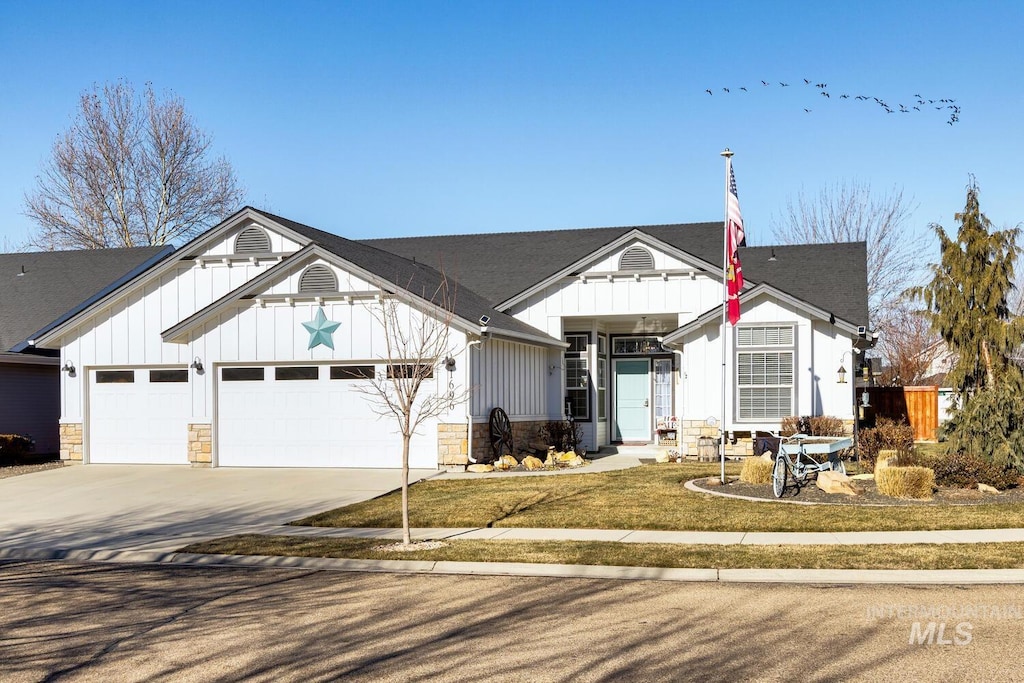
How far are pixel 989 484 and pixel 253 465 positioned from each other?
47.2 ft

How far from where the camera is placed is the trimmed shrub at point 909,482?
14641 mm

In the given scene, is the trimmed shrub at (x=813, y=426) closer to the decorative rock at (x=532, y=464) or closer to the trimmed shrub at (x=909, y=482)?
the decorative rock at (x=532, y=464)

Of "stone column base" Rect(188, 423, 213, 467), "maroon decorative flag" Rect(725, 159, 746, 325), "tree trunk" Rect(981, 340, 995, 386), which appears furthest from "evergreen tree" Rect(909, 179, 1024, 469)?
"stone column base" Rect(188, 423, 213, 467)

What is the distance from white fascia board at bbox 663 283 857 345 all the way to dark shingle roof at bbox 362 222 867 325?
1300mm

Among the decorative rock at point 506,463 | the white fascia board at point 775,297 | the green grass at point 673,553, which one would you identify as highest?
the white fascia board at point 775,297

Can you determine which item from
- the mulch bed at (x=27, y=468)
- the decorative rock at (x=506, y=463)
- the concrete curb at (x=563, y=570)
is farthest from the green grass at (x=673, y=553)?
the mulch bed at (x=27, y=468)

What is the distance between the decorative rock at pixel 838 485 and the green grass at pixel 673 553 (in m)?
4.07

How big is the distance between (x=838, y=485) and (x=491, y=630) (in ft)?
29.2

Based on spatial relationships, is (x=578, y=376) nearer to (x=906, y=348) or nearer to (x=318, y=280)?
(x=318, y=280)

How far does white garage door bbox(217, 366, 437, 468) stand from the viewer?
21.2 metres

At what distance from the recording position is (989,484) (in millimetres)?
15547

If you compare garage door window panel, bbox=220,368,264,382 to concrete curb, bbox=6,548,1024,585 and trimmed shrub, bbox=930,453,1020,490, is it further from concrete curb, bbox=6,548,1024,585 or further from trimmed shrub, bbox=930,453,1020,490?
trimmed shrub, bbox=930,453,1020,490

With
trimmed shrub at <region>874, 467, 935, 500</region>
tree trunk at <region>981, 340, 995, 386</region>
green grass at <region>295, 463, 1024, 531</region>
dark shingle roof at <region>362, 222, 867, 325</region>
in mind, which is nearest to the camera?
green grass at <region>295, 463, 1024, 531</region>

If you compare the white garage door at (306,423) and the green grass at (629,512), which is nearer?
the green grass at (629,512)
